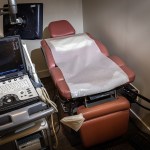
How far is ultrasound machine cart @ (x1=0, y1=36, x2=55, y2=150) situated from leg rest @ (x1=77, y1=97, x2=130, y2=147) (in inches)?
12.0

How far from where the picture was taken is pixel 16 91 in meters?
1.30

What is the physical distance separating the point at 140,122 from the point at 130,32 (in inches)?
33.3

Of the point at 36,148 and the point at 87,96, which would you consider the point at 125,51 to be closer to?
the point at 87,96

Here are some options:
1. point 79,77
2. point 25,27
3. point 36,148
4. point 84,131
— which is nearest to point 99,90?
point 79,77

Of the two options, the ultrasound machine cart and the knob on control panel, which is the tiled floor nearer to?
the ultrasound machine cart

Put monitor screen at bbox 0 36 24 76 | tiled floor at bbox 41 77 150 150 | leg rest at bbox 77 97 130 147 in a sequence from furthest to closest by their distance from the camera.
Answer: tiled floor at bbox 41 77 150 150 < leg rest at bbox 77 97 130 147 < monitor screen at bbox 0 36 24 76

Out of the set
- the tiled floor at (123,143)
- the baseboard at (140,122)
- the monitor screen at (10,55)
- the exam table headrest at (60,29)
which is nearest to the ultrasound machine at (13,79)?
the monitor screen at (10,55)

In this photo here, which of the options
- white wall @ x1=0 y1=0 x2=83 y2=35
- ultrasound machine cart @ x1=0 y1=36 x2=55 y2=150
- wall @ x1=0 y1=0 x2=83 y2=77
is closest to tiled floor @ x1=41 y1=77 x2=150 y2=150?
ultrasound machine cart @ x1=0 y1=36 x2=55 y2=150

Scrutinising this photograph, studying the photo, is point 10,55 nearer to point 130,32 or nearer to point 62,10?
point 130,32

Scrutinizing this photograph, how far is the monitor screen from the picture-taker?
130 centimetres

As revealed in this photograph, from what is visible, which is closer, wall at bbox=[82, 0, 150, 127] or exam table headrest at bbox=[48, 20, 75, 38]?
wall at bbox=[82, 0, 150, 127]

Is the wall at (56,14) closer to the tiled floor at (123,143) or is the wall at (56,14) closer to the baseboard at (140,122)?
the tiled floor at (123,143)

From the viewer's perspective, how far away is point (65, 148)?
181cm

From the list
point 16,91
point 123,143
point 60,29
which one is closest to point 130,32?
point 60,29
